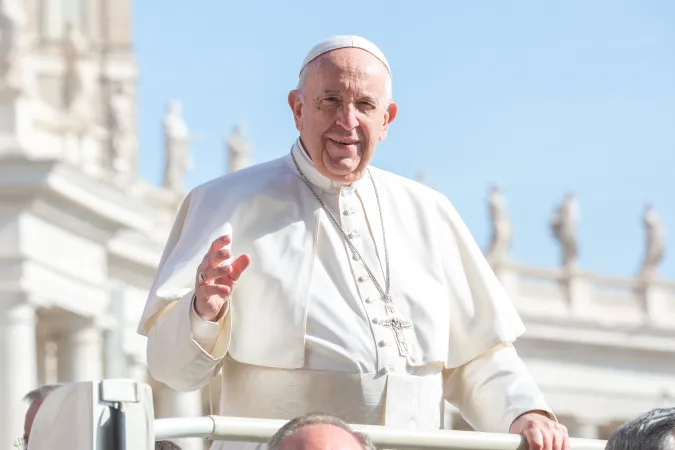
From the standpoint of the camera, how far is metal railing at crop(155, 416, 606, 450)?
7395mm

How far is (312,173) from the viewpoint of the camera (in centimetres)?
920

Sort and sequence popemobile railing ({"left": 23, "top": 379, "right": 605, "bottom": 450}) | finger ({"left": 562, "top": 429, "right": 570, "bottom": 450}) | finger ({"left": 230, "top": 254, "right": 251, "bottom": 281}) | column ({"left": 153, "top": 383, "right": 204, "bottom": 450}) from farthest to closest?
column ({"left": 153, "top": 383, "right": 204, "bottom": 450}) → finger ({"left": 562, "top": 429, "right": 570, "bottom": 450}) → finger ({"left": 230, "top": 254, "right": 251, "bottom": 281}) → popemobile railing ({"left": 23, "top": 379, "right": 605, "bottom": 450})

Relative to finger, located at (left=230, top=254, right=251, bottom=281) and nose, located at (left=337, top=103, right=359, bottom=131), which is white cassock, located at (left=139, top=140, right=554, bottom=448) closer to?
finger, located at (left=230, top=254, right=251, bottom=281)

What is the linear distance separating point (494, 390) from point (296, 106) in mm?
1168

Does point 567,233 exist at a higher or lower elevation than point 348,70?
higher

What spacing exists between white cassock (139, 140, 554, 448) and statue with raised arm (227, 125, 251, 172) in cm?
5268

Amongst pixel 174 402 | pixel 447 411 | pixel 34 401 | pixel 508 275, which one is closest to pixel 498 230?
pixel 508 275

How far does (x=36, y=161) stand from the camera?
48375mm

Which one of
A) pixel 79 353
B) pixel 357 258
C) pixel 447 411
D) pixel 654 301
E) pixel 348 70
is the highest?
pixel 654 301

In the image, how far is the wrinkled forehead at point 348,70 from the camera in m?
8.85

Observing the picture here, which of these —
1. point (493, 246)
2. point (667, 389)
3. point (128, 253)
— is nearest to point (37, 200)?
point (128, 253)

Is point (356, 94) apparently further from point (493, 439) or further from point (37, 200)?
point (37, 200)

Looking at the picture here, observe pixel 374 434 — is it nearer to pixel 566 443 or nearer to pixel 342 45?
pixel 566 443

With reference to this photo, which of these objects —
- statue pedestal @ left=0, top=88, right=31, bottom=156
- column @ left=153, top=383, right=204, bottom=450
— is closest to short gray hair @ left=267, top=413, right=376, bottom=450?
statue pedestal @ left=0, top=88, right=31, bottom=156
